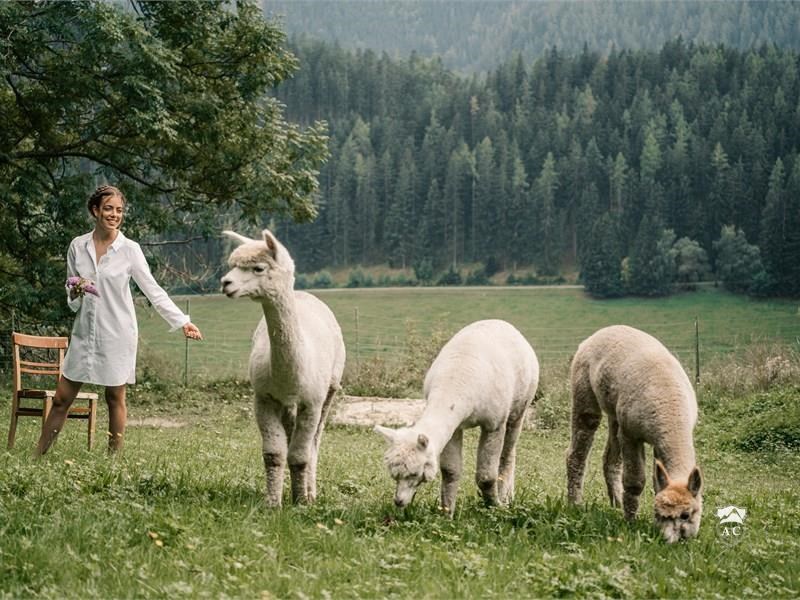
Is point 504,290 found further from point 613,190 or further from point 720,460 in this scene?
point 720,460

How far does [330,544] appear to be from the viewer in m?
5.37

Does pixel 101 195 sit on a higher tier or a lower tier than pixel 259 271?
higher

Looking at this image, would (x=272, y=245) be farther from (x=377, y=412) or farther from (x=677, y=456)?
(x=377, y=412)

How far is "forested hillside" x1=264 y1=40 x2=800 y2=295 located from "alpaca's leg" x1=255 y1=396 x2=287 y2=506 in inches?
1660

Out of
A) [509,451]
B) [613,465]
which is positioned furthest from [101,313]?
[613,465]

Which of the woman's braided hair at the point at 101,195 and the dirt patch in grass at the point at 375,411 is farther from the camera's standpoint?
the dirt patch in grass at the point at 375,411

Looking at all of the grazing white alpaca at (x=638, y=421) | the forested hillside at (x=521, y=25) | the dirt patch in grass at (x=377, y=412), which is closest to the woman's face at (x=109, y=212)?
the grazing white alpaca at (x=638, y=421)

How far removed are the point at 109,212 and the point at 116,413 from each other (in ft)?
5.97

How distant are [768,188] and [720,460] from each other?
40.7m

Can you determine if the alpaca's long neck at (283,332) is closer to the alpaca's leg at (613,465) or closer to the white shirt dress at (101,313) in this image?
the white shirt dress at (101,313)

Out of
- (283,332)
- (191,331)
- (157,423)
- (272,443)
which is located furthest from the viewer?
(157,423)

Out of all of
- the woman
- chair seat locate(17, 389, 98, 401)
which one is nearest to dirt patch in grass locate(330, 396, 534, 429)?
chair seat locate(17, 389, 98, 401)

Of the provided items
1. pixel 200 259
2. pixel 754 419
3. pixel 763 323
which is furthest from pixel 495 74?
pixel 754 419

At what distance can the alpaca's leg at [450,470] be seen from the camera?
21.7 feet
